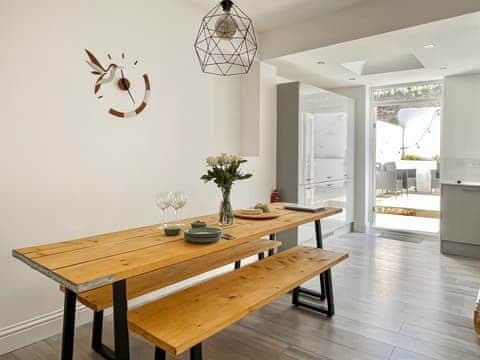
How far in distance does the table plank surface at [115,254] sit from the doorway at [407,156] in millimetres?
4229

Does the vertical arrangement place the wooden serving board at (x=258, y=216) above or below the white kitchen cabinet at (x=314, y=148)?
below

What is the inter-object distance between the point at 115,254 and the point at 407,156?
5304 mm

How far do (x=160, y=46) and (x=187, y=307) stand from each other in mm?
2368

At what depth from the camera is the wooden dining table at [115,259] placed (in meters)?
1.48

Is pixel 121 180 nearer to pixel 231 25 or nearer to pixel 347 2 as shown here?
pixel 231 25

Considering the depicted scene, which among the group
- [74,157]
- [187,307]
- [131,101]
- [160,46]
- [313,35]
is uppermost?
[313,35]

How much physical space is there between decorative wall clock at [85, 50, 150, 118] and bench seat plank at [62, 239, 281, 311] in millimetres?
1363

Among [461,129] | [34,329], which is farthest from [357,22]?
[34,329]

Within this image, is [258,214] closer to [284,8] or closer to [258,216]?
[258,216]

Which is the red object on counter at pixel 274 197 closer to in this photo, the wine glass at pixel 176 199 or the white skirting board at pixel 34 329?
the wine glass at pixel 176 199

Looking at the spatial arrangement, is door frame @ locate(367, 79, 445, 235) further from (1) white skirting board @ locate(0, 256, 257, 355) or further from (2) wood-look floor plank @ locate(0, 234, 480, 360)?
(1) white skirting board @ locate(0, 256, 257, 355)

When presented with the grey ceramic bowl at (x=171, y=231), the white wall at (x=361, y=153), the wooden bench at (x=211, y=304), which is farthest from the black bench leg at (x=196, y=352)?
the white wall at (x=361, y=153)

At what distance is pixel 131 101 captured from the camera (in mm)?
2986

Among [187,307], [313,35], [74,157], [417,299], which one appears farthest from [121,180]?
[417,299]
